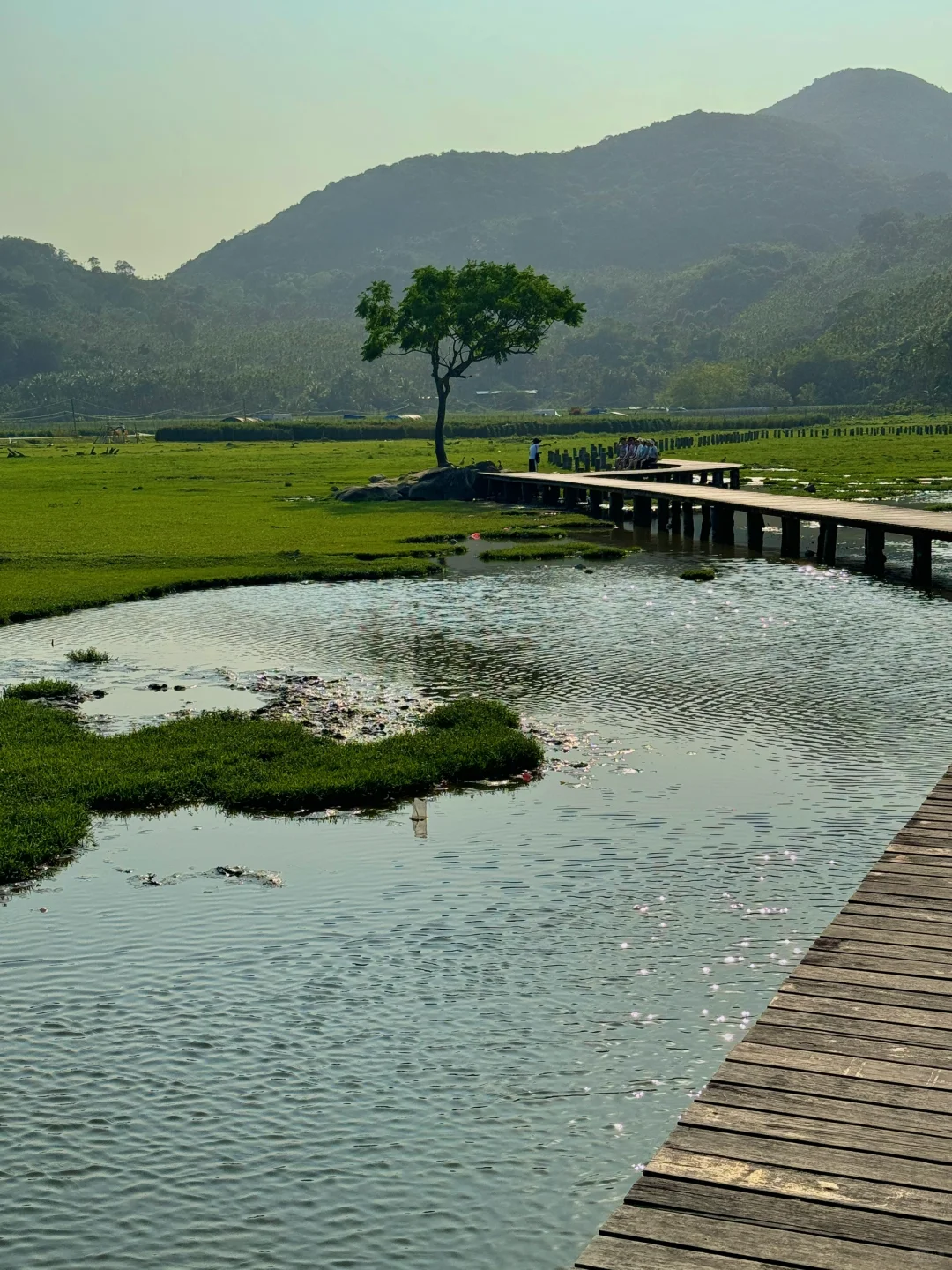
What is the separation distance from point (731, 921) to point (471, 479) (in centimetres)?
5370

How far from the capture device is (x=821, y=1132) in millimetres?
7457

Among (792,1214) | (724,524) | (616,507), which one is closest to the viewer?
(792,1214)

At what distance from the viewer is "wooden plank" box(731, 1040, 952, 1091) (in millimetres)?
8055

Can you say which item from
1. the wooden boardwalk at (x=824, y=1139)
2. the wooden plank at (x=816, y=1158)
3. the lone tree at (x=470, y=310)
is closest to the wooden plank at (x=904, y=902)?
the wooden boardwalk at (x=824, y=1139)

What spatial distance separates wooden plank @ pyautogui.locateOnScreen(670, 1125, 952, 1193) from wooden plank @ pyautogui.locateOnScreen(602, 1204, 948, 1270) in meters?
0.57

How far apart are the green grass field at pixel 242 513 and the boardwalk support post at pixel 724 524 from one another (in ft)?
18.5

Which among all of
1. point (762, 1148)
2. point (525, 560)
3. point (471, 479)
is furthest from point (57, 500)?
point (762, 1148)

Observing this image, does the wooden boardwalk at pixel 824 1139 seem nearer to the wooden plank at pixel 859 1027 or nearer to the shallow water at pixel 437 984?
the wooden plank at pixel 859 1027

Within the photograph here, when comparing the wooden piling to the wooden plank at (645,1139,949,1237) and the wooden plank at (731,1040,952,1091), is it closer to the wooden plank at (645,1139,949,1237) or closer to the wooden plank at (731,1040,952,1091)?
the wooden plank at (731,1040,952,1091)

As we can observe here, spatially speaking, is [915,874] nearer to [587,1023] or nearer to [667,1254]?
[587,1023]

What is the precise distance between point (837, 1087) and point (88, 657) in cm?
1916

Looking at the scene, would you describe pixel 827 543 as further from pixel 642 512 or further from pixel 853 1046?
pixel 853 1046

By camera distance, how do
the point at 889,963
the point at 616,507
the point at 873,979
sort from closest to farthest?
1. the point at 873,979
2. the point at 889,963
3. the point at 616,507

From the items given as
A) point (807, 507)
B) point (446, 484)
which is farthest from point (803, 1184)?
point (446, 484)
